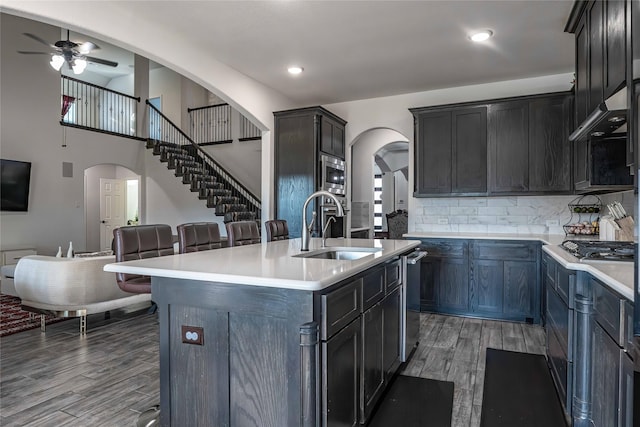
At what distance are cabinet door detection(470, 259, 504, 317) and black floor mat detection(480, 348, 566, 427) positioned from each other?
3.26ft

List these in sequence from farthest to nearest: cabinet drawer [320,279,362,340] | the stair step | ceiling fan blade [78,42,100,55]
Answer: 1. the stair step
2. ceiling fan blade [78,42,100,55]
3. cabinet drawer [320,279,362,340]

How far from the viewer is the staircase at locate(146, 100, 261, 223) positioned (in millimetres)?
8297

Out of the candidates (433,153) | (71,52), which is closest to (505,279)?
(433,153)

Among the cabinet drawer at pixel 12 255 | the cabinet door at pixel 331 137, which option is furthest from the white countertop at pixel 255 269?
the cabinet drawer at pixel 12 255

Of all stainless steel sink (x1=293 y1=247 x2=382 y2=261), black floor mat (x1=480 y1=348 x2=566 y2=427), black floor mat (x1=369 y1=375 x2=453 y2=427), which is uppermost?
stainless steel sink (x1=293 y1=247 x2=382 y2=261)

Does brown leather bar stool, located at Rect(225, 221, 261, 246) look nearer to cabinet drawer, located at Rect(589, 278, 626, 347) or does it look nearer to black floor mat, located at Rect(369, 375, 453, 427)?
black floor mat, located at Rect(369, 375, 453, 427)

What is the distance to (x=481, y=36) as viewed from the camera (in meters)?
3.64

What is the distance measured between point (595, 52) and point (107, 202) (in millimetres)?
10600

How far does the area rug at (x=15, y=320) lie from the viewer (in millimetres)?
3902

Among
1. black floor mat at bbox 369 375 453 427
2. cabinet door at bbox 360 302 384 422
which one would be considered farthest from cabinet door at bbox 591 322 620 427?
cabinet door at bbox 360 302 384 422

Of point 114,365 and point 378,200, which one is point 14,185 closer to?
point 114,365

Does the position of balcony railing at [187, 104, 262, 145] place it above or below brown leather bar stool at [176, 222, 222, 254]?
above

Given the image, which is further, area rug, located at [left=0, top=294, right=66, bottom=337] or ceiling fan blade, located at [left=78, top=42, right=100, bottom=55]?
ceiling fan blade, located at [left=78, top=42, right=100, bottom=55]

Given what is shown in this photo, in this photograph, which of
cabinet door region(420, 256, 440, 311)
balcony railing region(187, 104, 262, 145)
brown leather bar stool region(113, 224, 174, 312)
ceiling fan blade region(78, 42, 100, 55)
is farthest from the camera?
balcony railing region(187, 104, 262, 145)
